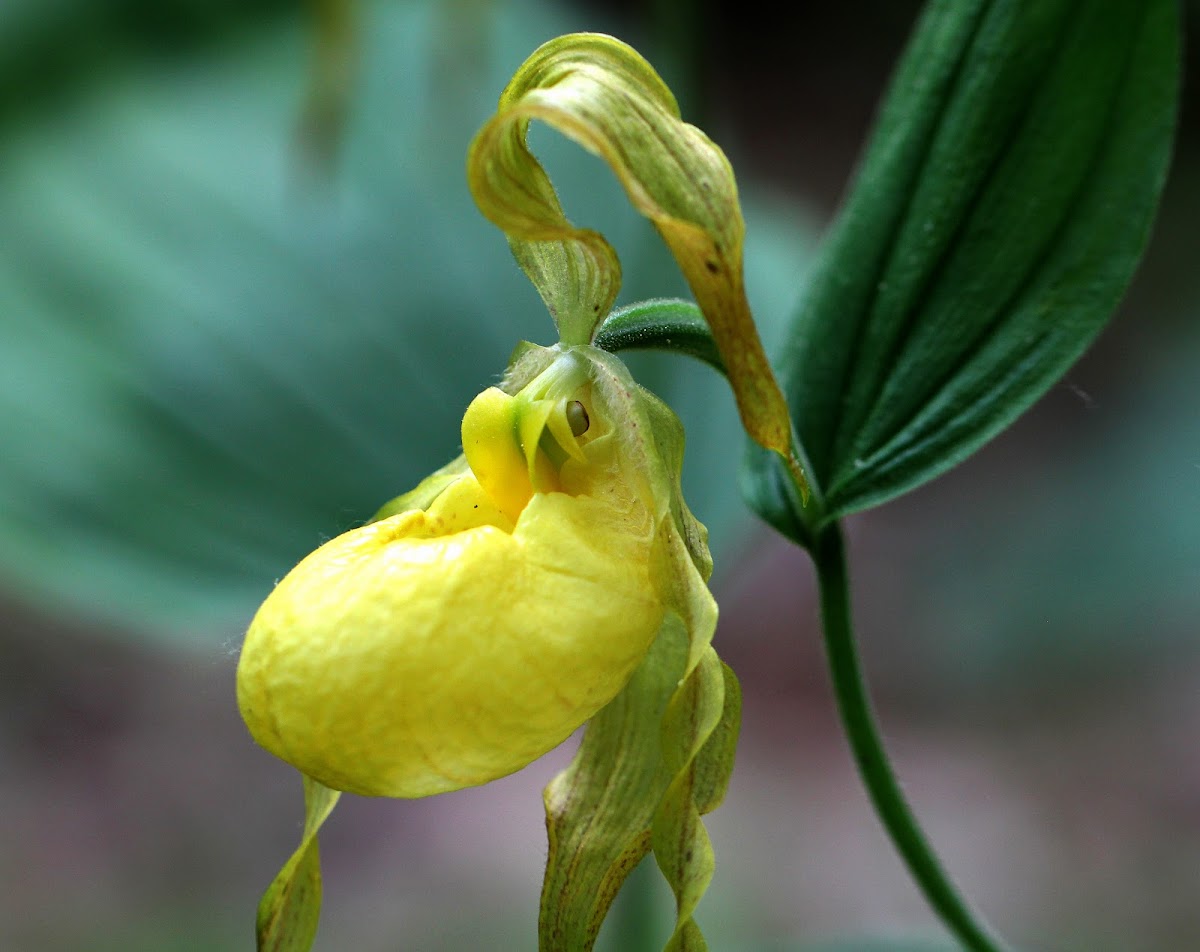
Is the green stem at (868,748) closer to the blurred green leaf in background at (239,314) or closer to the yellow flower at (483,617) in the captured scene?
Answer: the yellow flower at (483,617)

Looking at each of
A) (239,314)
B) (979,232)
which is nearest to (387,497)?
(239,314)

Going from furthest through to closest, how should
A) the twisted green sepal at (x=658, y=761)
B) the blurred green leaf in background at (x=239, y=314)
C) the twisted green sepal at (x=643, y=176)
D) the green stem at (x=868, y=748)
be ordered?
the blurred green leaf in background at (x=239, y=314) < the green stem at (x=868, y=748) < the twisted green sepal at (x=658, y=761) < the twisted green sepal at (x=643, y=176)

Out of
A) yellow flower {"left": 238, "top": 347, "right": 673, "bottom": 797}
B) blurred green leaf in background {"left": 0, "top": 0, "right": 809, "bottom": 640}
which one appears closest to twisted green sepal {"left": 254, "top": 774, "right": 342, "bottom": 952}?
yellow flower {"left": 238, "top": 347, "right": 673, "bottom": 797}

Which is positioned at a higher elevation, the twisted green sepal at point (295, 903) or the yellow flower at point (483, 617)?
the yellow flower at point (483, 617)

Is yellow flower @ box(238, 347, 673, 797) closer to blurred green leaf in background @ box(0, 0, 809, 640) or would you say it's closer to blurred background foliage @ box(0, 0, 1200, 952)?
blurred background foliage @ box(0, 0, 1200, 952)

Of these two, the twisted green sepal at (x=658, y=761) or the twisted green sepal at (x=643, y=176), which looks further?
the twisted green sepal at (x=658, y=761)

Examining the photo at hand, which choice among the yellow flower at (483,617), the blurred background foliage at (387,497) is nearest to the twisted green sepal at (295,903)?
the yellow flower at (483,617)

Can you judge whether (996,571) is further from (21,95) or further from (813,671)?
(21,95)

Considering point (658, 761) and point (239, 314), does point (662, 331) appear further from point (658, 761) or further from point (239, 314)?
point (239, 314)
